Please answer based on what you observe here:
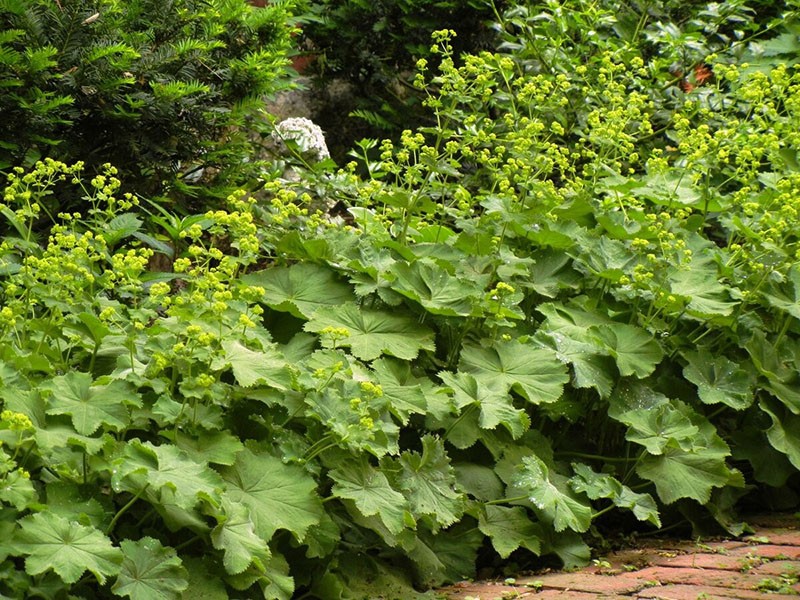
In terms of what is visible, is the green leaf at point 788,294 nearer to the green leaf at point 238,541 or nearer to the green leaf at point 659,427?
the green leaf at point 659,427

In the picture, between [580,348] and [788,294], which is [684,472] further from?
[788,294]

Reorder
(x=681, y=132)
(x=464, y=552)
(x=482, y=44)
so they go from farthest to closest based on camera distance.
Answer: (x=482, y=44)
(x=681, y=132)
(x=464, y=552)

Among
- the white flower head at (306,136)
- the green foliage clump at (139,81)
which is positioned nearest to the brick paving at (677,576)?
the green foliage clump at (139,81)

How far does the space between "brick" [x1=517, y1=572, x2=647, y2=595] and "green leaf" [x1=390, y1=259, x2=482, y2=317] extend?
0.90m

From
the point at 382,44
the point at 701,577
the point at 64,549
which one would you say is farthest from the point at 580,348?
the point at 382,44

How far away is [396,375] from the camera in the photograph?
3.45 m

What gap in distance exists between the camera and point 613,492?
140 inches

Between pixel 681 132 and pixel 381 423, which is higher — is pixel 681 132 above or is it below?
above

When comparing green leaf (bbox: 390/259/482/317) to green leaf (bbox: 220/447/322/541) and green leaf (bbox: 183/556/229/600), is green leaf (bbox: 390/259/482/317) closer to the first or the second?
→ green leaf (bbox: 220/447/322/541)

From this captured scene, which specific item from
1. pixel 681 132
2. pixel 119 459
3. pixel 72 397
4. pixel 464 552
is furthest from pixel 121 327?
pixel 681 132

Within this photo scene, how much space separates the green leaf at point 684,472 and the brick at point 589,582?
15.5 inches

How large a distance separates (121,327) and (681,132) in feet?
8.02

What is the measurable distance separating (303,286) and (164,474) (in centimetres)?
127

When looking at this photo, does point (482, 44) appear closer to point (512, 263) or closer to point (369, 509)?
point (512, 263)
